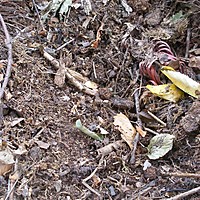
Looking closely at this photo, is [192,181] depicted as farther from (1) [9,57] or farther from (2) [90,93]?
(1) [9,57]

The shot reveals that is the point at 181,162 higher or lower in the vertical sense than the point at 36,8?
lower

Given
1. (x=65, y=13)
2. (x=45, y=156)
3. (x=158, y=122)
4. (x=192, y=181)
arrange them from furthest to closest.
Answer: (x=65, y=13), (x=158, y=122), (x=45, y=156), (x=192, y=181)

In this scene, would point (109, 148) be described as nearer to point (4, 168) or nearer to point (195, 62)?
point (4, 168)

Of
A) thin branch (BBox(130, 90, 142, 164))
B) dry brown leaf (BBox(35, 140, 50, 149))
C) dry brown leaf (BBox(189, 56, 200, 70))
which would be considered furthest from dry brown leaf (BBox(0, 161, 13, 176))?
dry brown leaf (BBox(189, 56, 200, 70))

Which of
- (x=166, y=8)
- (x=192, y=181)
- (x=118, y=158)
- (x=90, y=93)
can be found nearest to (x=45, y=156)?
(x=118, y=158)

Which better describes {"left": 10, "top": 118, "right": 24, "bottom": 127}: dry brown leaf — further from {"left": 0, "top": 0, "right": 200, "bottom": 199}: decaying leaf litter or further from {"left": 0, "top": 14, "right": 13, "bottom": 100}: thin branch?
{"left": 0, "top": 14, "right": 13, "bottom": 100}: thin branch

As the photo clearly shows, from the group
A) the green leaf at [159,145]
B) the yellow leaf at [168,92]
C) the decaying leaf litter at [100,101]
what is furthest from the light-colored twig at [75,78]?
the green leaf at [159,145]
